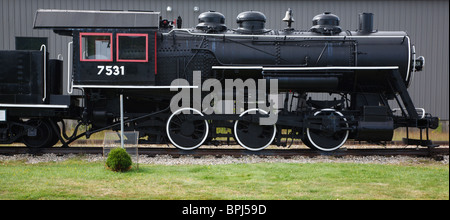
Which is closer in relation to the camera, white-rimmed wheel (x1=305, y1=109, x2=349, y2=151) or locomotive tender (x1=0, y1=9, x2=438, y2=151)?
locomotive tender (x1=0, y1=9, x2=438, y2=151)

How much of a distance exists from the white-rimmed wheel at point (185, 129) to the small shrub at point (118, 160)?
2.38 meters

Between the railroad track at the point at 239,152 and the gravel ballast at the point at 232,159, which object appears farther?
the railroad track at the point at 239,152

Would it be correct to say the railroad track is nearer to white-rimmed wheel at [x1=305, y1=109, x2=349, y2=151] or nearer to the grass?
white-rimmed wheel at [x1=305, y1=109, x2=349, y2=151]

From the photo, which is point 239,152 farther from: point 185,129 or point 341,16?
point 341,16

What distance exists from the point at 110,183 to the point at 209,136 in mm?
3757

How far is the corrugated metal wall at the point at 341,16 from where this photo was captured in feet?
50.2

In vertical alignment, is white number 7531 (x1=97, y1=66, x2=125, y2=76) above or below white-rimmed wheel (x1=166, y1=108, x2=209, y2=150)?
above

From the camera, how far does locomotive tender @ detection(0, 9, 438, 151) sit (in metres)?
9.82

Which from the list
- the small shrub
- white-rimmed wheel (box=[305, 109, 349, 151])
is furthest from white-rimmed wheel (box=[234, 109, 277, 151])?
the small shrub

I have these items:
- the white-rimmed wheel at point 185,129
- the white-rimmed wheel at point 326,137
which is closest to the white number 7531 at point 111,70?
the white-rimmed wheel at point 185,129

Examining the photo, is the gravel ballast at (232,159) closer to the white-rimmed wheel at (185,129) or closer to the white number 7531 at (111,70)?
the white-rimmed wheel at (185,129)

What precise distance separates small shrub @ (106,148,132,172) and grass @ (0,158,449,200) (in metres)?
0.18
